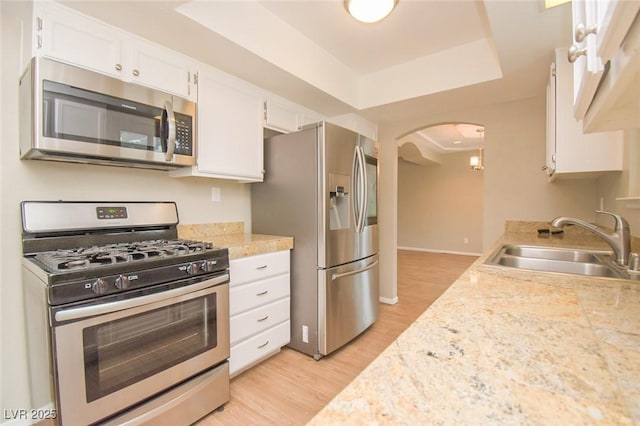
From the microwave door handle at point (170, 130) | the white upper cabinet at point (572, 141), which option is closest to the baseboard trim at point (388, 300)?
the white upper cabinet at point (572, 141)

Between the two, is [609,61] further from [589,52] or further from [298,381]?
[298,381]

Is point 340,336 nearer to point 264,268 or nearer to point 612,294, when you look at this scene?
point 264,268

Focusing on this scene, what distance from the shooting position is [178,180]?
7.16 feet

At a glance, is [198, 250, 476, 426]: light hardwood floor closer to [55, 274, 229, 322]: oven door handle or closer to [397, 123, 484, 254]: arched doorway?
[55, 274, 229, 322]: oven door handle

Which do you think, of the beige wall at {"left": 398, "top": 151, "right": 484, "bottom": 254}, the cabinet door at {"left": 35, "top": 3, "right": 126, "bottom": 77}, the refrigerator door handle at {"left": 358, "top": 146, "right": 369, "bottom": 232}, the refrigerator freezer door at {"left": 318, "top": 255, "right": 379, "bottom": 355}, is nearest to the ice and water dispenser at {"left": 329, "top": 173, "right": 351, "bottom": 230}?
the refrigerator door handle at {"left": 358, "top": 146, "right": 369, "bottom": 232}

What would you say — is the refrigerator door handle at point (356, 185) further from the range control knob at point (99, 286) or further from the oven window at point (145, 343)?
the range control knob at point (99, 286)

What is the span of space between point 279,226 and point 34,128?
61.4 inches

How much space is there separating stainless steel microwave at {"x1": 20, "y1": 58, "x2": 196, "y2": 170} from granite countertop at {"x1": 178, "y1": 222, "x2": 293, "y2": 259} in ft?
1.84

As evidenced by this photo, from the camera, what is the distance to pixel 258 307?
82.9 inches

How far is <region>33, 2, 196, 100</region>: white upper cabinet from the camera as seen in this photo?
1.42 meters

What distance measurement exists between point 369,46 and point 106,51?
6.31 ft

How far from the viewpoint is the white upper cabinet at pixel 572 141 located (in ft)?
5.94

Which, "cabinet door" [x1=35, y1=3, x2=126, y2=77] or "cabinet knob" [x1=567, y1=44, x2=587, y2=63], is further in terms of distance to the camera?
"cabinet door" [x1=35, y1=3, x2=126, y2=77]

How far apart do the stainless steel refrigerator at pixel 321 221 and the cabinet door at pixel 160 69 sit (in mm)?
779
